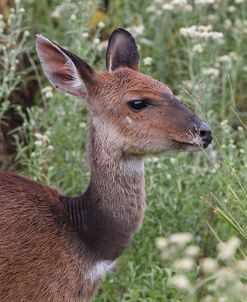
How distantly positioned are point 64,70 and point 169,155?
4.93 ft

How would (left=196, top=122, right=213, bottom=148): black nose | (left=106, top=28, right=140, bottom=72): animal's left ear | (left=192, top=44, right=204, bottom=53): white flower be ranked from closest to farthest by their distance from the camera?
(left=196, top=122, right=213, bottom=148): black nose, (left=106, top=28, right=140, bottom=72): animal's left ear, (left=192, top=44, right=204, bottom=53): white flower

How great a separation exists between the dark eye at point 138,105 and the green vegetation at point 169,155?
0.23 meters

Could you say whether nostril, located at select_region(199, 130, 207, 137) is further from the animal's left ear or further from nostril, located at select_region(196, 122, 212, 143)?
the animal's left ear

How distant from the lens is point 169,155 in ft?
22.0

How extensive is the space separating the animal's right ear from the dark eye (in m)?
0.25

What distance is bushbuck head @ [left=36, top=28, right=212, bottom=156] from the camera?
5141mm

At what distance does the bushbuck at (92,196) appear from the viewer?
5.13m

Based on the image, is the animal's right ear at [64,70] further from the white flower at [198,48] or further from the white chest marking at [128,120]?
the white flower at [198,48]

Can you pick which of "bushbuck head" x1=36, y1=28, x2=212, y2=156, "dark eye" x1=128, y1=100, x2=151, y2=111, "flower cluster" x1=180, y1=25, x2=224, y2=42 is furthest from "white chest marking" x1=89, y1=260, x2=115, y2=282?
"flower cluster" x1=180, y1=25, x2=224, y2=42

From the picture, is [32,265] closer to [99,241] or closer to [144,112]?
[99,241]

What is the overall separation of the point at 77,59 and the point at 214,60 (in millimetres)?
2807

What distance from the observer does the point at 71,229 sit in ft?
17.4

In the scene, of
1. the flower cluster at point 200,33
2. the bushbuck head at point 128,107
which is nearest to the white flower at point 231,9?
the flower cluster at point 200,33

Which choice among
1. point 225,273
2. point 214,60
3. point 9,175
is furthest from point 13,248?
point 214,60
